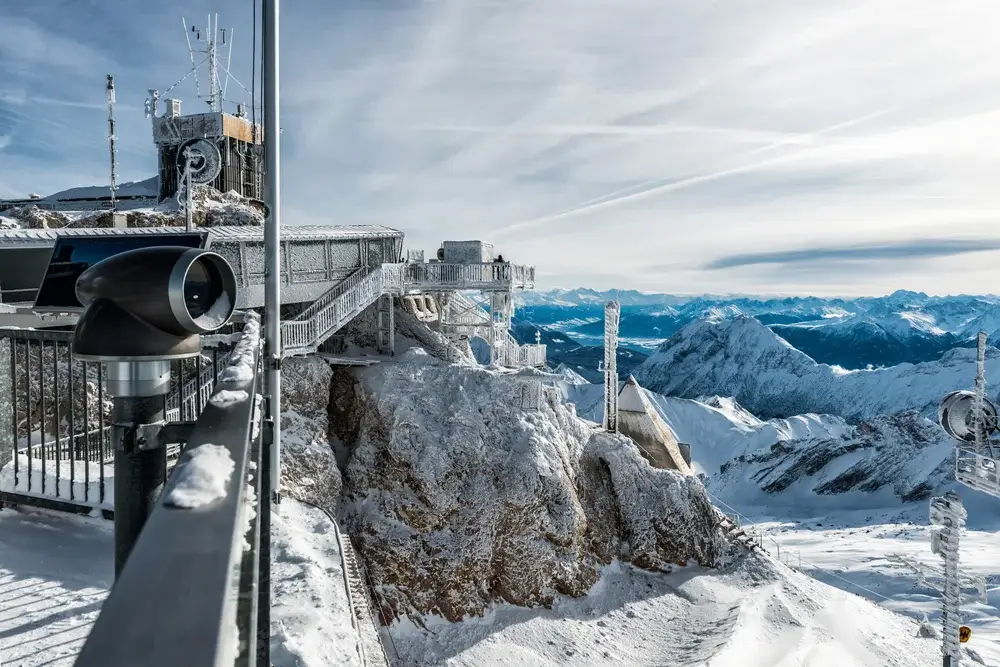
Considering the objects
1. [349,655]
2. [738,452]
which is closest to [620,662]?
[349,655]

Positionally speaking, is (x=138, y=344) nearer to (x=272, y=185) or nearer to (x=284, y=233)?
(x=272, y=185)

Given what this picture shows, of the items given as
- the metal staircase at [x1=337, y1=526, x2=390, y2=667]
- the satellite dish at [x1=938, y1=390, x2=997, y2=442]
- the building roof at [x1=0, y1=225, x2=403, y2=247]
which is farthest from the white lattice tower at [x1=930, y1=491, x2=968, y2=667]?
the building roof at [x1=0, y1=225, x2=403, y2=247]

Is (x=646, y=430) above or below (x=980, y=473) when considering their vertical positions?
below

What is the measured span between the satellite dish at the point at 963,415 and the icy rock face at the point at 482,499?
9.46 metres

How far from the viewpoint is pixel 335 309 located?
2330 centimetres

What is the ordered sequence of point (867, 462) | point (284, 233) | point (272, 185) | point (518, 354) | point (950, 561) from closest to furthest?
point (272, 185), point (950, 561), point (284, 233), point (518, 354), point (867, 462)

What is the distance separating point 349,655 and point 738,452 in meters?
132

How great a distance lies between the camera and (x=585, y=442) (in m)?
25.6

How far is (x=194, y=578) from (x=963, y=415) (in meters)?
26.1

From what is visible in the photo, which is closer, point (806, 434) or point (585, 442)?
point (585, 442)

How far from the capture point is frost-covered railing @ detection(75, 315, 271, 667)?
1111mm

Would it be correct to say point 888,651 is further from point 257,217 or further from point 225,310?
point 257,217

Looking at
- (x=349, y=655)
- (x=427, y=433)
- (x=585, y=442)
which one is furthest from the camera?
(x=585, y=442)

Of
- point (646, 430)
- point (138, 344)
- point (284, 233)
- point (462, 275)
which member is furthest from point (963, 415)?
point (284, 233)
